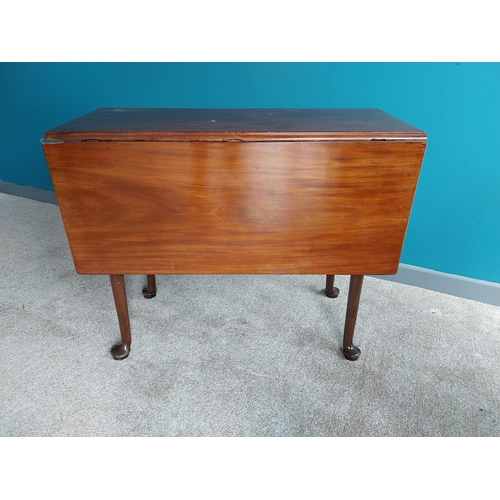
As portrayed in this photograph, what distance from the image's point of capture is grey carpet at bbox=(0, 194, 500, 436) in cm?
103

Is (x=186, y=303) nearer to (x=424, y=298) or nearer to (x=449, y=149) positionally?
(x=424, y=298)

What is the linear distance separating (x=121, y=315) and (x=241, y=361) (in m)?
0.40

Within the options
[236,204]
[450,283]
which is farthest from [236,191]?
[450,283]

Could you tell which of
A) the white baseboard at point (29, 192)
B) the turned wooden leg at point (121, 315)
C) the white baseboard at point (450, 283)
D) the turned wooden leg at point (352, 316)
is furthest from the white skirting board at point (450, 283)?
the white baseboard at point (29, 192)

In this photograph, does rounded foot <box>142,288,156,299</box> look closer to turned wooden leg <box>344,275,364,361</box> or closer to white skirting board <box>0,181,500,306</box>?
turned wooden leg <box>344,275,364,361</box>

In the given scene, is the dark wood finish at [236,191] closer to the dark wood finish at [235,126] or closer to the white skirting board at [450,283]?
the dark wood finish at [235,126]

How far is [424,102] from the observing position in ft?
4.38

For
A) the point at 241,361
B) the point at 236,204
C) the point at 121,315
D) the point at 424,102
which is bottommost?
the point at 241,361

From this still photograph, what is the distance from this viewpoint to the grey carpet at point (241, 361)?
1028 millimetres

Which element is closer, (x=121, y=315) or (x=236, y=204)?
(x=236, y=204)

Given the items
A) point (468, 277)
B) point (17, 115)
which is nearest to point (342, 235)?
point (468, 277)

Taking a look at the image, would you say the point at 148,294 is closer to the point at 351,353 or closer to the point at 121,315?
the point at 121,315

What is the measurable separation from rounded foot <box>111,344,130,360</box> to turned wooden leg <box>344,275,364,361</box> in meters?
0.69

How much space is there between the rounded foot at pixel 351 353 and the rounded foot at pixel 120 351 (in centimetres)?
69
